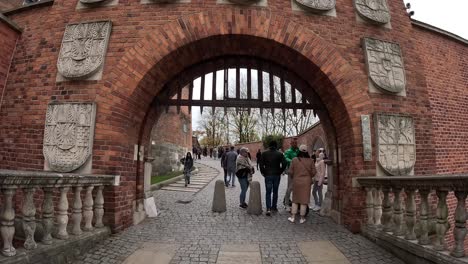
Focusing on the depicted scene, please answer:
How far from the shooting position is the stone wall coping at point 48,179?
281cm

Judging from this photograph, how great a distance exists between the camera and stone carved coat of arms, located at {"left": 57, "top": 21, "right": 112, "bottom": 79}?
198 inches

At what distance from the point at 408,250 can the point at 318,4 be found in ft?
15.4

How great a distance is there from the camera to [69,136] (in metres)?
4.82

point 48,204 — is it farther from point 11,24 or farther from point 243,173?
point 243,173

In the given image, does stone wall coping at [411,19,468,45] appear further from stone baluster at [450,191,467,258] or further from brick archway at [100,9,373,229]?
stone baluster at [450,191,467,258]

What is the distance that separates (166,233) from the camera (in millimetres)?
4844

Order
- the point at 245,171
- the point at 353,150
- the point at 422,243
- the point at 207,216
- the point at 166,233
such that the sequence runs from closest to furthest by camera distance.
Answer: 1. the point at 422,243
2. the point at 166,233
3. the point at 353,150
4. the point at 207,216
5. the point at 245,171

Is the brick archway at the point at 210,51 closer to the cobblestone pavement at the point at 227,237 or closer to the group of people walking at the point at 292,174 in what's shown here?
the cobblestone pavement at the point at 227,237

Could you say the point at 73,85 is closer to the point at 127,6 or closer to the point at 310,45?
the point at 127,6

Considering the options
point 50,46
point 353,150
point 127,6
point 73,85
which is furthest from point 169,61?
point 353,150

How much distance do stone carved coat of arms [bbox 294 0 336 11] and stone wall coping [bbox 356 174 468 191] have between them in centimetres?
350

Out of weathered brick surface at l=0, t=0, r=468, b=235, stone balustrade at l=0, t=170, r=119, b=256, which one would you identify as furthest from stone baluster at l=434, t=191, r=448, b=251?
stone balustrade at l=0, t=170, r=119, b=256

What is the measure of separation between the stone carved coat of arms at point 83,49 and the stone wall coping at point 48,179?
197 cm

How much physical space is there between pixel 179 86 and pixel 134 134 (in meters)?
1.48
